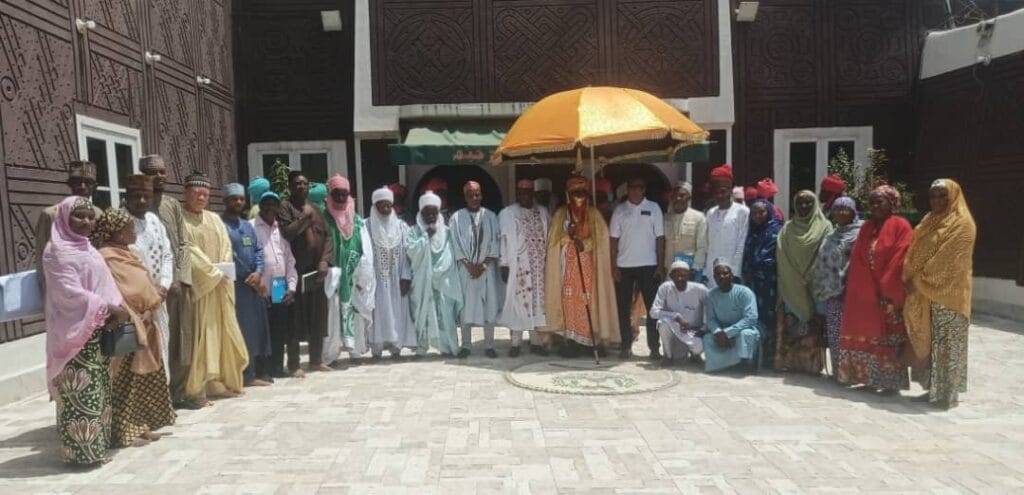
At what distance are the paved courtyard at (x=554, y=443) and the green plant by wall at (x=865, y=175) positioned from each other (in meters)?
4.34

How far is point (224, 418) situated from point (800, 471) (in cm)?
348

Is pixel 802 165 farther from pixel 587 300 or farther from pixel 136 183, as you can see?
pixel 136 183

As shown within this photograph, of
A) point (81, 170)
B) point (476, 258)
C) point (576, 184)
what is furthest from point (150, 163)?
point (576, 184)

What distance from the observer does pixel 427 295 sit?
5988 millimetres

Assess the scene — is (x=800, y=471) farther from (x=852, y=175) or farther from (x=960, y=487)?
(x=852, y=175)

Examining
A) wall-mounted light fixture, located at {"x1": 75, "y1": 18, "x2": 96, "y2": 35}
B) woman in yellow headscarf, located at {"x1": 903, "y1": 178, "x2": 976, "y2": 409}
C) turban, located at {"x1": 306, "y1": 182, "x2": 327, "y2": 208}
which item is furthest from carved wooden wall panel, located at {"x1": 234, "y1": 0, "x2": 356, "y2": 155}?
woman in yellow headscarf, located at {"x1": 903, "y1": 178, "x2": 976, "y2": 409}

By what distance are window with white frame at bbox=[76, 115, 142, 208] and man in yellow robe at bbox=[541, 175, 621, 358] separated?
3814mm

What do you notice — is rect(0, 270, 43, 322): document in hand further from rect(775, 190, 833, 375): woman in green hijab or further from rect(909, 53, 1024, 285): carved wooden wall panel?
rect(909, 53, 1024, 285): carved wooden wall panel

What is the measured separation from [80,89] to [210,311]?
2.62 m

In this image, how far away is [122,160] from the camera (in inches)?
254

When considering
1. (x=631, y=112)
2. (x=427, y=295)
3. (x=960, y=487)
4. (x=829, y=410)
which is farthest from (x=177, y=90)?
(x=960, y=487)

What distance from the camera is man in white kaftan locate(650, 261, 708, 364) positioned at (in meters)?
5.48

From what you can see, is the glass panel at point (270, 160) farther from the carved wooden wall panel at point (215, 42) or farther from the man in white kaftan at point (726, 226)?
the man in white kaftan at point (726, 226)

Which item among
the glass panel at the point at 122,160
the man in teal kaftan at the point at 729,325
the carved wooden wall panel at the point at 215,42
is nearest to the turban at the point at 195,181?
the glass panel at the point at 122,160
